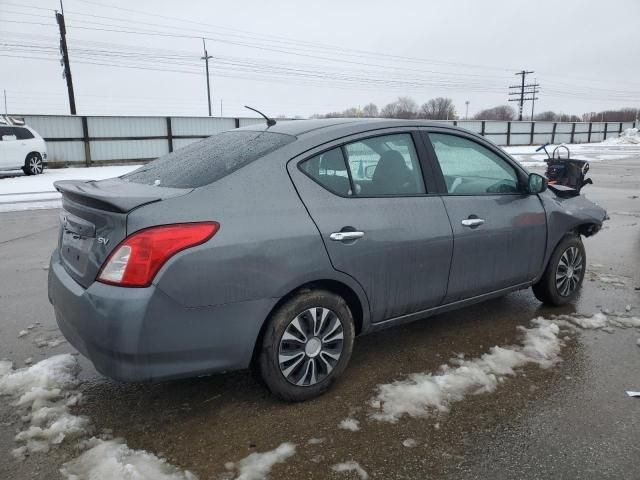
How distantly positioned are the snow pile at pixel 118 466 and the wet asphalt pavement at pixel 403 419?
0.06 m

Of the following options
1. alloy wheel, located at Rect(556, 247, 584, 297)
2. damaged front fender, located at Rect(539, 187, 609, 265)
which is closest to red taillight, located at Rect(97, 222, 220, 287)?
damaged front fender, located at Rect(539, 187, 609, 265)

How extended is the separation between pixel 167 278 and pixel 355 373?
4.97ft

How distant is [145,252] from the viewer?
8.05ft

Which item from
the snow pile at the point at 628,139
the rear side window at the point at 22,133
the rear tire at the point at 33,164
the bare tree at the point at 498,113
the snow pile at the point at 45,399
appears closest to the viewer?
the snow pile at the point at 45,399

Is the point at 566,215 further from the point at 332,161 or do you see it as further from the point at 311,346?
the point at 311,346

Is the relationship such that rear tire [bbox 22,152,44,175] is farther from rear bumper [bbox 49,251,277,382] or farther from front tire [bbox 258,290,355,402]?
front tire [bbox 258,290,355,402]

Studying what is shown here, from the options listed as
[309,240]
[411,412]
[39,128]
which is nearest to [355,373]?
[411,412]

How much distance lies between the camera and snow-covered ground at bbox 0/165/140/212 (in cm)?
1132

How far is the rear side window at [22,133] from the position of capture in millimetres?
16984

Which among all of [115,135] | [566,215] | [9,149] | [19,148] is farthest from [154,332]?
[115,135]

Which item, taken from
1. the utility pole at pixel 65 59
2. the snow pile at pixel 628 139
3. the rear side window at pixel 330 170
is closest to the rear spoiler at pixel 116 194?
the rear side window at pixel 330 170

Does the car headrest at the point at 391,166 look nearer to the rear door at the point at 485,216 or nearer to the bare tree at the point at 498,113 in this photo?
the rear door at the point at 485,216

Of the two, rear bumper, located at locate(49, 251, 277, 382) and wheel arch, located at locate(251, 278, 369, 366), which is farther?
wheel arch, located at locate(251, 278, 369, 366)

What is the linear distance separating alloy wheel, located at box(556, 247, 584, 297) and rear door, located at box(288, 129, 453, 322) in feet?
5.01
